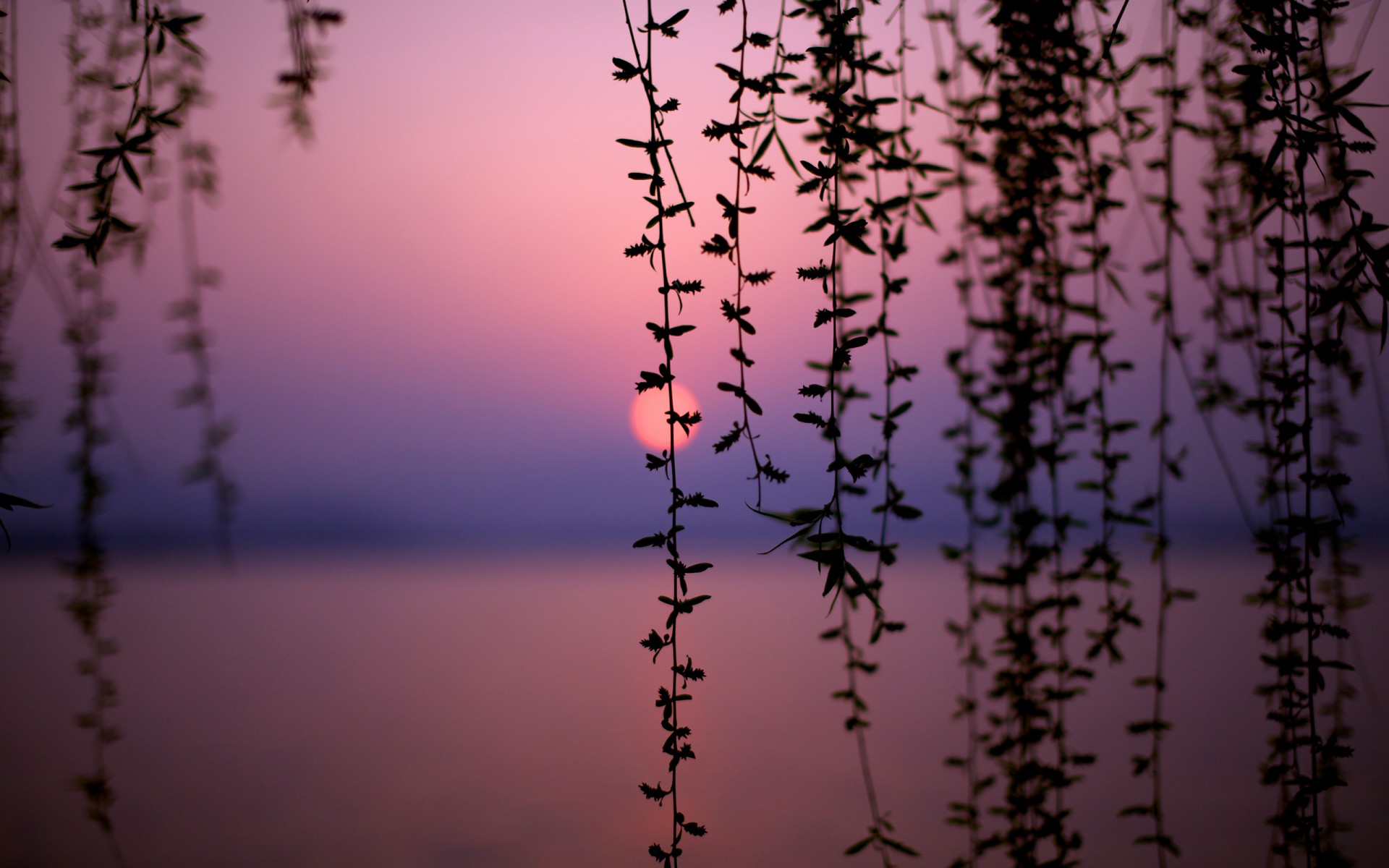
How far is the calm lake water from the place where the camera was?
2586mm

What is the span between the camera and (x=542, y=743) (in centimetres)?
352

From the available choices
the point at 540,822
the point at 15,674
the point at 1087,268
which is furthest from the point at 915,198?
the point at 15,674

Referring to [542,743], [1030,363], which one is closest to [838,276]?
[1030,363]

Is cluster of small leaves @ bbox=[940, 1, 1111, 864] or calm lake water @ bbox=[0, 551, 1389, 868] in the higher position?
cluster of small leaves @ bbox=[940, 1, 1111, 864]

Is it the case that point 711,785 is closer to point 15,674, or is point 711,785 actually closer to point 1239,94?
point 1239,94

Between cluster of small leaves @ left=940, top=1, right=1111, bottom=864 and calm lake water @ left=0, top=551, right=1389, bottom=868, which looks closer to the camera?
cluster of small leaves @ left=940, top=1, right=1111, bottom=864

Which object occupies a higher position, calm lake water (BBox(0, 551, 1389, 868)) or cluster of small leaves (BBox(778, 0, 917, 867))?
cluster of small leaves (BBox(778, 0, 917, 867))

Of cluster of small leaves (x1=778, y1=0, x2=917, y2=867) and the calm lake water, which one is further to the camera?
the calm lake water

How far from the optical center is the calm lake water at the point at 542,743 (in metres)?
2.59

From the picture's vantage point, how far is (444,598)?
837cm

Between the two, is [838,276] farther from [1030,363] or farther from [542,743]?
[542,743]

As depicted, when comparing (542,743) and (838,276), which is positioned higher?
(838,276)

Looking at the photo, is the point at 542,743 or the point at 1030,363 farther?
the point at 542,743

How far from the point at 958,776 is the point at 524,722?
6.30 ft
